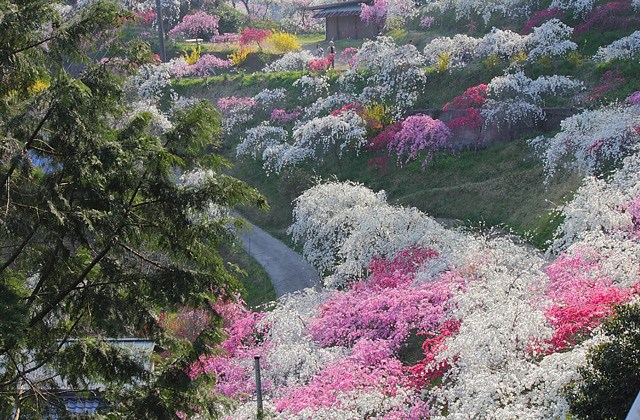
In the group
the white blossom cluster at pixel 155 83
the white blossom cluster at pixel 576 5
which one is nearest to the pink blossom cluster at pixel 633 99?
the white blossom cluster at pixel 576 5

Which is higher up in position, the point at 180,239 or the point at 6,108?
the point at 6,108

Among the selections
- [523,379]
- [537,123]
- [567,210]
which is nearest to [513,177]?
[537,123]

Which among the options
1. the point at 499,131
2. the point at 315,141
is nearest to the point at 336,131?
the point at 315,141

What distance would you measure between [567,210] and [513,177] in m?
6.22

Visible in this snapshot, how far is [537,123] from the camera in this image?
2153 cm

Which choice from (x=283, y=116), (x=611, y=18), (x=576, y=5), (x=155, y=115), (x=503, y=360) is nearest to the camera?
(x=503, y=360)

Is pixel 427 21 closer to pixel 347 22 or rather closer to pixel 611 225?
pixel 347 22

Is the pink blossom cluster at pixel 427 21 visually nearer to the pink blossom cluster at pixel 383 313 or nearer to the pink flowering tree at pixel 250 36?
the pink flowering tree at pixel 250 36

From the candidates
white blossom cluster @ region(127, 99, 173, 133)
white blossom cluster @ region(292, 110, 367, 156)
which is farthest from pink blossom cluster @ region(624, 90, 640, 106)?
white blossom cluster @ region(127, 99, 173, 133)

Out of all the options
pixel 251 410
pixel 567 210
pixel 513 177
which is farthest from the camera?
pixel 513 177

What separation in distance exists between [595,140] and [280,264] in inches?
425

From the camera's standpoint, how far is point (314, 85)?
29.6 m

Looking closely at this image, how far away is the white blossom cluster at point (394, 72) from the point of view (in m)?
25.6

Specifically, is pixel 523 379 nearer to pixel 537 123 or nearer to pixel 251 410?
pixel 251 410
